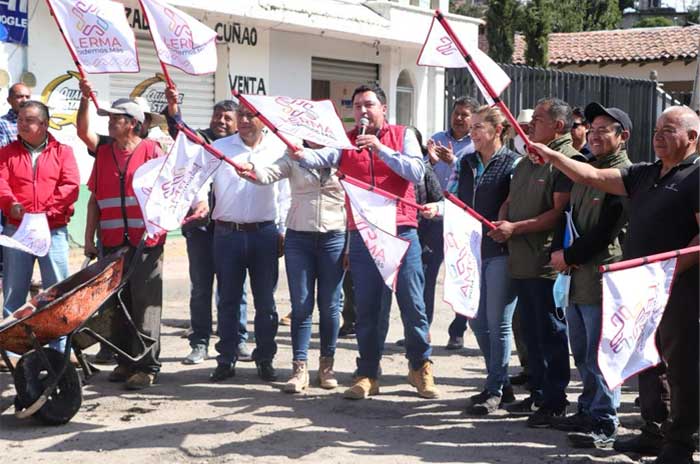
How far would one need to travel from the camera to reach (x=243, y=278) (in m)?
7.68

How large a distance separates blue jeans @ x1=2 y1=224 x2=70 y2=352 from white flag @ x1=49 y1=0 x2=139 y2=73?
1422 millimetres

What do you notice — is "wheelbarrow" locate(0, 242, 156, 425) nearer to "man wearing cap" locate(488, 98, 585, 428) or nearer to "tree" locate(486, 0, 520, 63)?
"man wearing cap" locate(488, 98, 585, 428)

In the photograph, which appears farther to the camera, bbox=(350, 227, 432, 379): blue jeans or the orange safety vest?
the orange safety vest

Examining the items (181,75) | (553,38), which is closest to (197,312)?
(181,75)

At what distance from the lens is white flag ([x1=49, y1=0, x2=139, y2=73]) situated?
273 inches

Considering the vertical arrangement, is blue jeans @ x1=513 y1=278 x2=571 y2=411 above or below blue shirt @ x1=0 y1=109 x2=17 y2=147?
below

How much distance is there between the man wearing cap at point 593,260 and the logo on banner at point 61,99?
9.04 meters

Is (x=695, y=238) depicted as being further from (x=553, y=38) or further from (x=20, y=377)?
(x=553, y=38)

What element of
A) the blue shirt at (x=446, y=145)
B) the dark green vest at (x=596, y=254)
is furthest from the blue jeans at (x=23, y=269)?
the dark green vest at (x=596, y=254)

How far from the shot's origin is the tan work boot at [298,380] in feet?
23.6

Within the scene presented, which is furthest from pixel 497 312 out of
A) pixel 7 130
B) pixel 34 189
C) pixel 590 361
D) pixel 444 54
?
pixel 7 130

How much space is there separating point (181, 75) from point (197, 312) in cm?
832

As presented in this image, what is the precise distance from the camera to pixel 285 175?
7.21 meters

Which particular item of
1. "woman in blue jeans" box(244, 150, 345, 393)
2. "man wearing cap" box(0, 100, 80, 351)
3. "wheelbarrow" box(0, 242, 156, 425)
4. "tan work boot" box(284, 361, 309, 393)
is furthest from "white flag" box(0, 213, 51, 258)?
"tan work boot" box(284, 361, 309, 393)
